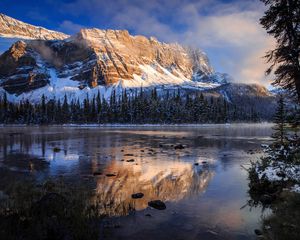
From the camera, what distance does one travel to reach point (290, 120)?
67.8ft

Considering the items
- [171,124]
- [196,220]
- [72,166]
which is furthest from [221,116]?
[196,220]

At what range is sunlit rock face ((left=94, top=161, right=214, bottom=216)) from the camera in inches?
641

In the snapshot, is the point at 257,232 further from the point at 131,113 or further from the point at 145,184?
the point at 131,113

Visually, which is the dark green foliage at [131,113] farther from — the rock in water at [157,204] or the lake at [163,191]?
the rock in water at [157,204]

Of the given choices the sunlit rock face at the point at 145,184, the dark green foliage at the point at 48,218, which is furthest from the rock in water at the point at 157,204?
the dark green foliage at the point at 48,218

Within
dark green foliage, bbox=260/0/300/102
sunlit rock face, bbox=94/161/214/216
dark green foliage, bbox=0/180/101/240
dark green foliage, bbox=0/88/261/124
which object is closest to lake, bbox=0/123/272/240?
sunlit rock face, bbox=94/161/214/216

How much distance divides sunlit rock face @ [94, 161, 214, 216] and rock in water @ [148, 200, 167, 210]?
1.09 feet

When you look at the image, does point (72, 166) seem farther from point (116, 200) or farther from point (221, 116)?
point (221, 116)

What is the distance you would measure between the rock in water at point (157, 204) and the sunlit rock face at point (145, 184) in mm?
333

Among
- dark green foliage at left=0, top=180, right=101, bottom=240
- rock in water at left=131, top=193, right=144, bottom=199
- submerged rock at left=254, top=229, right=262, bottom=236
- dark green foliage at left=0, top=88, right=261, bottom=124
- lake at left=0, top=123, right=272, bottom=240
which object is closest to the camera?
dark green foliage at left=0, top=180, right=101, bottom=240

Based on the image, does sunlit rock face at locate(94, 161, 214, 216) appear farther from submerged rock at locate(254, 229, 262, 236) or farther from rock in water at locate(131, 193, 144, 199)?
submerged rock at locate(254, 229, 262, 236)

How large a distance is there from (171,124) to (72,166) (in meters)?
136

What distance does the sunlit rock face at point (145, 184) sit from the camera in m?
16.3

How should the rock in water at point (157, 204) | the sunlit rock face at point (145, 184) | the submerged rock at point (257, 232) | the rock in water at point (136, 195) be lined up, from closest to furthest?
the submerged rock at point (257, 232), the rock in water at point (157, 204), the sunlit rock face at point (145, 184), the rock in water at point (136, 195)
